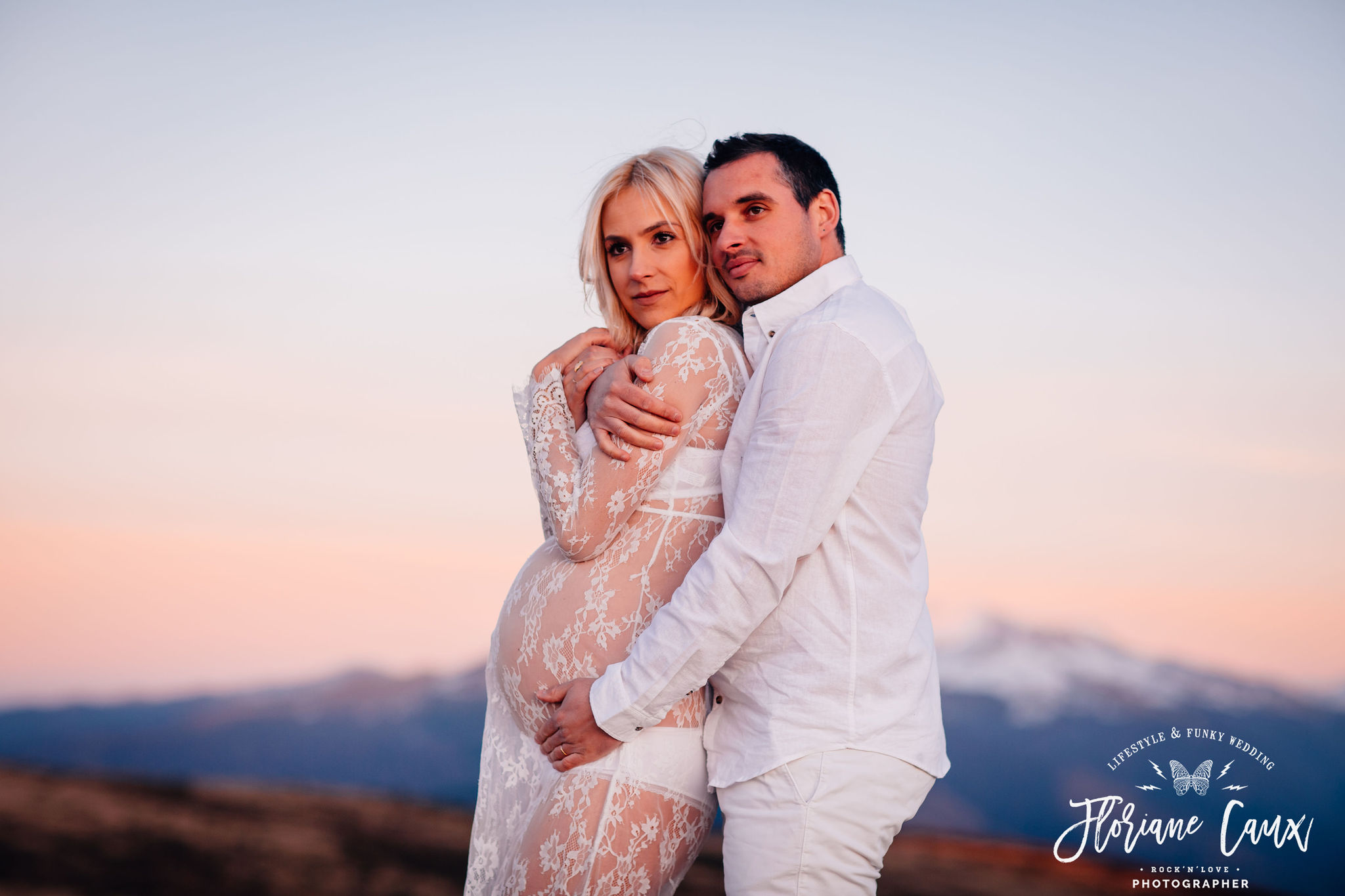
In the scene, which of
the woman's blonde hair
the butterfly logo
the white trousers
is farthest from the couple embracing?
the butterfly logo

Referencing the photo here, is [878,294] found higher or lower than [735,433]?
higher

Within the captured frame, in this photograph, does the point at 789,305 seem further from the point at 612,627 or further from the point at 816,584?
the point at 612,627

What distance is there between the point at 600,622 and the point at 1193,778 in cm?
331

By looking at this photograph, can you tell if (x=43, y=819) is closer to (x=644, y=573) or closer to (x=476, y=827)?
(x=476, y=827)

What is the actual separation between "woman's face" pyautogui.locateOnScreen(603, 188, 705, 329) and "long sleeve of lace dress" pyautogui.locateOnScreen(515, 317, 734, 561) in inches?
12.0

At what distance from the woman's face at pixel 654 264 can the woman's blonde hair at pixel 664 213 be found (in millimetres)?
17

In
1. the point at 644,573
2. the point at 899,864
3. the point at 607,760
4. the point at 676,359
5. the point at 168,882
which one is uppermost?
the point at 676,359

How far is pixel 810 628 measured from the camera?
5.71 feet

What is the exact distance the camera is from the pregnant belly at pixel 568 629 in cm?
186

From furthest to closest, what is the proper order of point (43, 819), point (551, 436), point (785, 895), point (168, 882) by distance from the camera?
point (43, 819), point (168, 882), point (551, 436), point (785, 895)

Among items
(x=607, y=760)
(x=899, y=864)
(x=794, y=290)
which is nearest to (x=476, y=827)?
(x=607, y=760)

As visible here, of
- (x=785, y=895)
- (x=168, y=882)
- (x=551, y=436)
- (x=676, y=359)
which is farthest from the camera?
(x=168, y=882)

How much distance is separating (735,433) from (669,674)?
0.49m

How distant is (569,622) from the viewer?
190 centimetres
